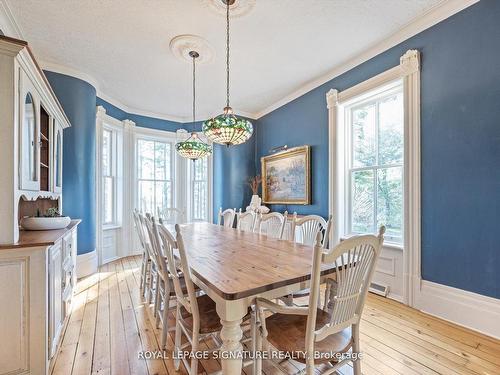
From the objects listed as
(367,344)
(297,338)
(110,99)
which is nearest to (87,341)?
(297,338)

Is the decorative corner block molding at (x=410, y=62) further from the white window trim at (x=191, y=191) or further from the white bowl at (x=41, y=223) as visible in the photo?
the white window trim at (x=191, y=191)

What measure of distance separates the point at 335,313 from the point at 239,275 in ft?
1.79

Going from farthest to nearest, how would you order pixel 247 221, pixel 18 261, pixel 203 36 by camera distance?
1. pixel 247 221
2. pixel 203 36
3. pixel 18 261

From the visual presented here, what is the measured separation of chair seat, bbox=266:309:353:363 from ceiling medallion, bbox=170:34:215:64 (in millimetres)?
2910

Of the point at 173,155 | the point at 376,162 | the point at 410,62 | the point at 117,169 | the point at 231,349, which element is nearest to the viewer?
the point at 231,349

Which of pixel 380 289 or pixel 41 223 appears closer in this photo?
pixel 41 223

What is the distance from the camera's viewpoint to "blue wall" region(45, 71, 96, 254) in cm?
359

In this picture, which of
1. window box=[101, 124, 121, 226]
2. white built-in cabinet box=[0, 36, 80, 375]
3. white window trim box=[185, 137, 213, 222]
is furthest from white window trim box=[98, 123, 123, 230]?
white built-in cabinet box=[0, 36, 80, 375]

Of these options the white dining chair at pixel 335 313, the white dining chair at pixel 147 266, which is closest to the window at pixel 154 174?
the white dining chair at pixel 147 266

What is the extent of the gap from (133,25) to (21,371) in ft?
9.98

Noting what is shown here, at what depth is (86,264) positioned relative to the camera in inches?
149

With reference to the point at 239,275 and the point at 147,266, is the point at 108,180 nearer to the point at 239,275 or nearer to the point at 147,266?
the point at 147,266

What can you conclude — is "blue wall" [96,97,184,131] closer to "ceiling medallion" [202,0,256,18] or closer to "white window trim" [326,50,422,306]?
"ceiling medallion" [202,0,256,18]

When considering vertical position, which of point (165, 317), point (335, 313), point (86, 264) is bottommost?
point (86, 264)
